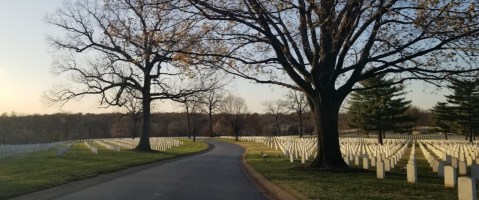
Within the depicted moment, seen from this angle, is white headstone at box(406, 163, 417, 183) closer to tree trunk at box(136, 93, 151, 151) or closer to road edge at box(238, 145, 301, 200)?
road edge at box(238, 145, 301, 200)

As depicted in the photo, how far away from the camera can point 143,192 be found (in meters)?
12.4

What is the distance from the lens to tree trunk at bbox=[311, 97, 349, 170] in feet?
59.2

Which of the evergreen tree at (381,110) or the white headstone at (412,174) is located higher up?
the evergreen tree at (381,110)

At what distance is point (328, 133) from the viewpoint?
59.6 ft

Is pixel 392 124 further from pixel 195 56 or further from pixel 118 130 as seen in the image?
pixel 118 130

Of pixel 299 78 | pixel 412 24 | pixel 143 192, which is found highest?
pixel 412 24

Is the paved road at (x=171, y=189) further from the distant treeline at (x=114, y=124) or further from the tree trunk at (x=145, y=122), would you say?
the distant treeline at (x=114, y=124)

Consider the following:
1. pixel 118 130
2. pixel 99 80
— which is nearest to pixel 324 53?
pixel 99 80

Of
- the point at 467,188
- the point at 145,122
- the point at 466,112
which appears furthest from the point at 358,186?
the point at 466,112

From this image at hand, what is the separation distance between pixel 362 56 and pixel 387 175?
4538mm

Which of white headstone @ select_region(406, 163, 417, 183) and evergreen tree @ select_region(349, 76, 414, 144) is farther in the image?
evergreen tree @ select_region(349, 76, 414, 144)

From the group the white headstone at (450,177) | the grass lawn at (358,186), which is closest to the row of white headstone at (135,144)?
the grass lawn at (358,186)

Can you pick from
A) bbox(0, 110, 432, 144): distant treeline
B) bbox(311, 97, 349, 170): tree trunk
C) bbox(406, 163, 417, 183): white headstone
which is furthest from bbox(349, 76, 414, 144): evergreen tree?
bbox(0, 110, 432, 144): distant treeline

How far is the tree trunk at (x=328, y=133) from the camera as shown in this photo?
1805 centimetres
